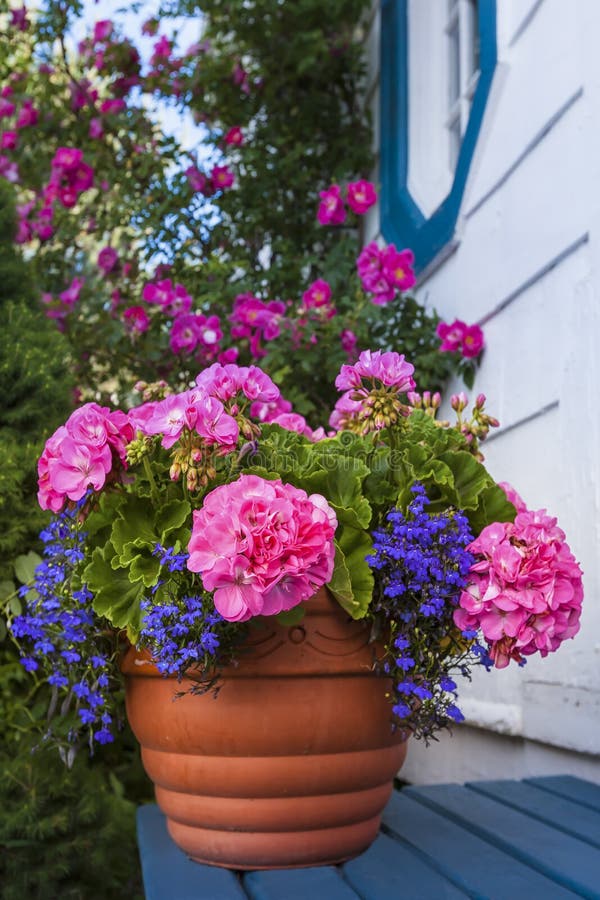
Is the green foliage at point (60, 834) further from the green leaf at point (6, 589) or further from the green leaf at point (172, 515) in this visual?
the green leaf at point (172, 515)

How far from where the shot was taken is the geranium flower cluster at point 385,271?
2566 millimetres

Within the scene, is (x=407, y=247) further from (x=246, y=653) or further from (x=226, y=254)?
(x=246, y=653)

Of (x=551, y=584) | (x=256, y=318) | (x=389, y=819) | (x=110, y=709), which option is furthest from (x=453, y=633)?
(x=256, y=318)

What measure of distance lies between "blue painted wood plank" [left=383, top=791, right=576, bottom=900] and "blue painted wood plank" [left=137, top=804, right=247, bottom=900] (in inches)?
11.1

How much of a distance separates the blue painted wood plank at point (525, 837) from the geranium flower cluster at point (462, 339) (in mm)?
1108

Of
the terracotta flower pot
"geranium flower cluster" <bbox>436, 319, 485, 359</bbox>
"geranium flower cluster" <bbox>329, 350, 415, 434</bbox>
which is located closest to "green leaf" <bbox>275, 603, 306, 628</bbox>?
the terracotta flower pot

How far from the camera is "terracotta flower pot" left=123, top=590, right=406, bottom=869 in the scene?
3.87 feet

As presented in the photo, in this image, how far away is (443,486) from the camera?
1.28 metres

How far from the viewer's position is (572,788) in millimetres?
1591

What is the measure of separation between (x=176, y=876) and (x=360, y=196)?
2.26m

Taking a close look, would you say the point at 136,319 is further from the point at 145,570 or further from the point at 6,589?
Result: the point at 145,570

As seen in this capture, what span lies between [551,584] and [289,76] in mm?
2821

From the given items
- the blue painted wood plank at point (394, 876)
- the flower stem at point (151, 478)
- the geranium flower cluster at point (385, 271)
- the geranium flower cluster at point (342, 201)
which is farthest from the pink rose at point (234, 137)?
the blue painted wood plank at point (394, 876)

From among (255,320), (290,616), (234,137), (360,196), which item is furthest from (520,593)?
(234,137)
